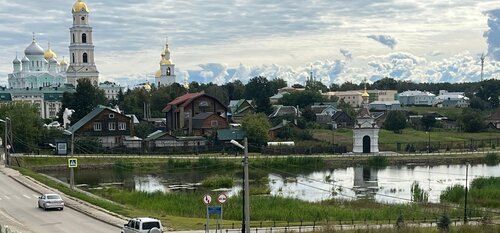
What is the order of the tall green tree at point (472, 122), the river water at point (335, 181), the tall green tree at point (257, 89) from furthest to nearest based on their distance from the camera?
the tall green tree at point (257, 89)
the tall green tree at point (472, 122)
the river water at point (335, 181)

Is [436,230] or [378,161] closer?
[436,230]

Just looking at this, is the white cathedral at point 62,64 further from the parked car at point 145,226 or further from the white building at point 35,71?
the parked car at point 145,226

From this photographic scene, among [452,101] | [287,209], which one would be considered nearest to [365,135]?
[287,209]

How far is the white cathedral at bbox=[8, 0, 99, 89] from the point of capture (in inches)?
6142

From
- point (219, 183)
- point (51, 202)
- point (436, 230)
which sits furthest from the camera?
point (219, 183)

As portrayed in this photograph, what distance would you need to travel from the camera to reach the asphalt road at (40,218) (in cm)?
3194

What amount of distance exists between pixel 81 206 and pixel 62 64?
158 metres

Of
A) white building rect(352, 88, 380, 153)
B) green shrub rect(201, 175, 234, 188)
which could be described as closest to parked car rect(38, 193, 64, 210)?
green shrub rect(201, 175, 234, 188)

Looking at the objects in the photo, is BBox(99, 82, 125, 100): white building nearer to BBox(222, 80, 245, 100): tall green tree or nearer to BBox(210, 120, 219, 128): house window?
BBox(222, 80, 245, 100): tall green tree

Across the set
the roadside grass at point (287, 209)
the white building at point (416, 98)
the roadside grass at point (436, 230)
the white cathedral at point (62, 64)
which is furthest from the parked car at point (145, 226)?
the white building at point (416, 98)

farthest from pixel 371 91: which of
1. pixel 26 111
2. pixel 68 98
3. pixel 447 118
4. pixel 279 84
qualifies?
pixel 26 111

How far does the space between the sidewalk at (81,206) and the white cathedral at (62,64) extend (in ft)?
333

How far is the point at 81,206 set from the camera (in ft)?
130

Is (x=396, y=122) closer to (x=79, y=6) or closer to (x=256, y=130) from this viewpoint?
(x=256, y=130)
